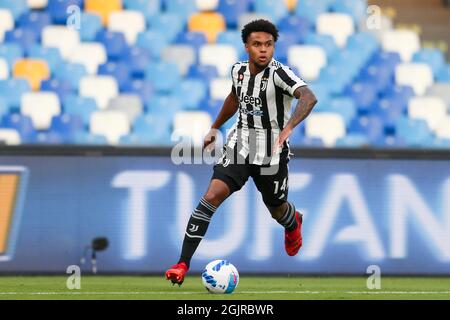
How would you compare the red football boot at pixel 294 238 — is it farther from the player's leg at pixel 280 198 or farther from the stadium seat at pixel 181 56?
the stadium seat at pixel 181 56

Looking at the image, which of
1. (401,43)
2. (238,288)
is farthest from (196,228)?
(401,43)

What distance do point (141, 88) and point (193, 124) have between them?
100 cm

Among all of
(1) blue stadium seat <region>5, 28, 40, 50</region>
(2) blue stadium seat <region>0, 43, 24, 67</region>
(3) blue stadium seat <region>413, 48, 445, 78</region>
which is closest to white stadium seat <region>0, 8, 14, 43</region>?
(1) blue stadium seat <region>5, 28, 40, 50</region>

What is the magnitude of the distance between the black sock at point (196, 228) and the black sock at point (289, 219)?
33.8 inches

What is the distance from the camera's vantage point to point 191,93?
15391 mm

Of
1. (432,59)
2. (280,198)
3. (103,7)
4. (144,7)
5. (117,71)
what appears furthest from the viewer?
(432,59)

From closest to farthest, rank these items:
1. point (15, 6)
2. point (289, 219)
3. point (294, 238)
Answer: point (289, 219)
point (294, 238)
point (15, 6)

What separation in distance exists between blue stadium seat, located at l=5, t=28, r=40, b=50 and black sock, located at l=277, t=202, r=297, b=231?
23.5 ft

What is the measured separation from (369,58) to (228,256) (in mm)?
5885

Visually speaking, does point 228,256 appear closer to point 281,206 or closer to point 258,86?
point 281,206

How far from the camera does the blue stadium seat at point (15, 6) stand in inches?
632

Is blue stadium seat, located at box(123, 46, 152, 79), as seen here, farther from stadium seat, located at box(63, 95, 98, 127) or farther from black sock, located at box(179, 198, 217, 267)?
black sock, located at box(179, 198, 217, 267)

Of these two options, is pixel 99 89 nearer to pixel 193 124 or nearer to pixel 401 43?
pixel 193 124

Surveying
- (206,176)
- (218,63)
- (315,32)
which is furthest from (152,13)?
(206,176)
